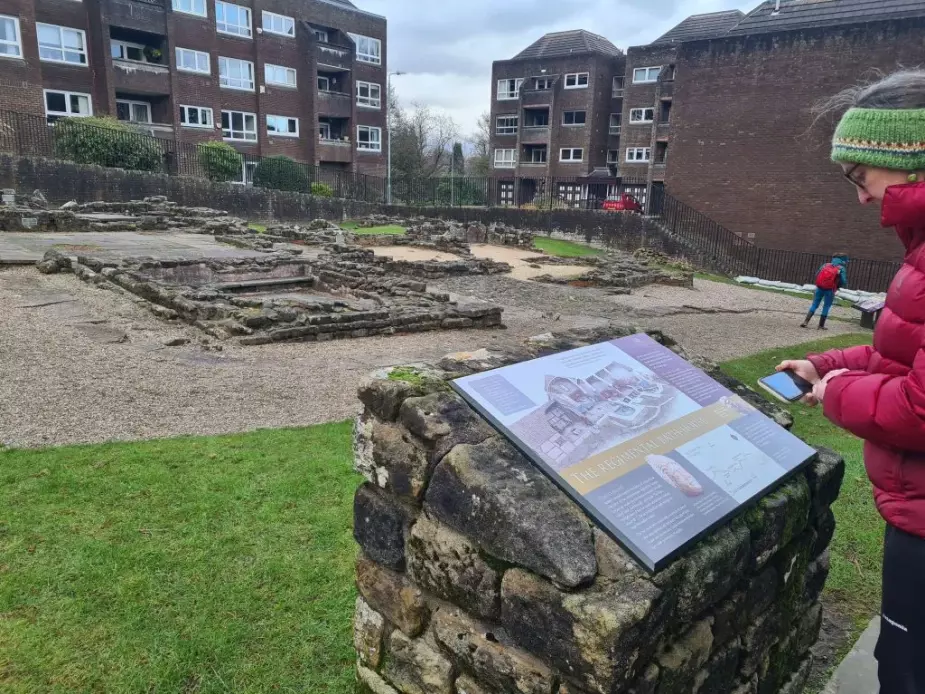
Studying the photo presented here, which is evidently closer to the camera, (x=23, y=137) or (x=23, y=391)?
(x=23, y=391)

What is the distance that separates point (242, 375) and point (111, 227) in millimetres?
15878

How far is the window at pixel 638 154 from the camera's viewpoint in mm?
44159

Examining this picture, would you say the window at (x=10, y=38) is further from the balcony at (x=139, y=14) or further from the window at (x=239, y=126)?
the window at (x=239, y=126)

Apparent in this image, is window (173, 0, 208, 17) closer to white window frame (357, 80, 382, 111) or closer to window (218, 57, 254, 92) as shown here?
window (218, 57, 254, 92)

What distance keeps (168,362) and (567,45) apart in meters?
47.0

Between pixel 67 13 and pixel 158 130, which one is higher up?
pixel 67 13

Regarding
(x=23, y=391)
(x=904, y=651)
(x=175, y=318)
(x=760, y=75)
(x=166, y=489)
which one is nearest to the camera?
(x=904, y=651)

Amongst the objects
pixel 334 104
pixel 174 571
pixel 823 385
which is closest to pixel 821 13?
pixel 334 104

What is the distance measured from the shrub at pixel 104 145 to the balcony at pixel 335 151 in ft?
48.9

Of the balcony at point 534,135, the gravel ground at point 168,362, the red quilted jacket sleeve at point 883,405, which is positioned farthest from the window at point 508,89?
the red quilted jacket sleeve at point 883,405

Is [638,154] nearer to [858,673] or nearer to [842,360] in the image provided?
[858,673]

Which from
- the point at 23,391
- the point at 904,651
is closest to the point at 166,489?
the point at 23,391

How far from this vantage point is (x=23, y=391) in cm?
651

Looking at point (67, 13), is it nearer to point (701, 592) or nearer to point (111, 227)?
point (111, 227)
